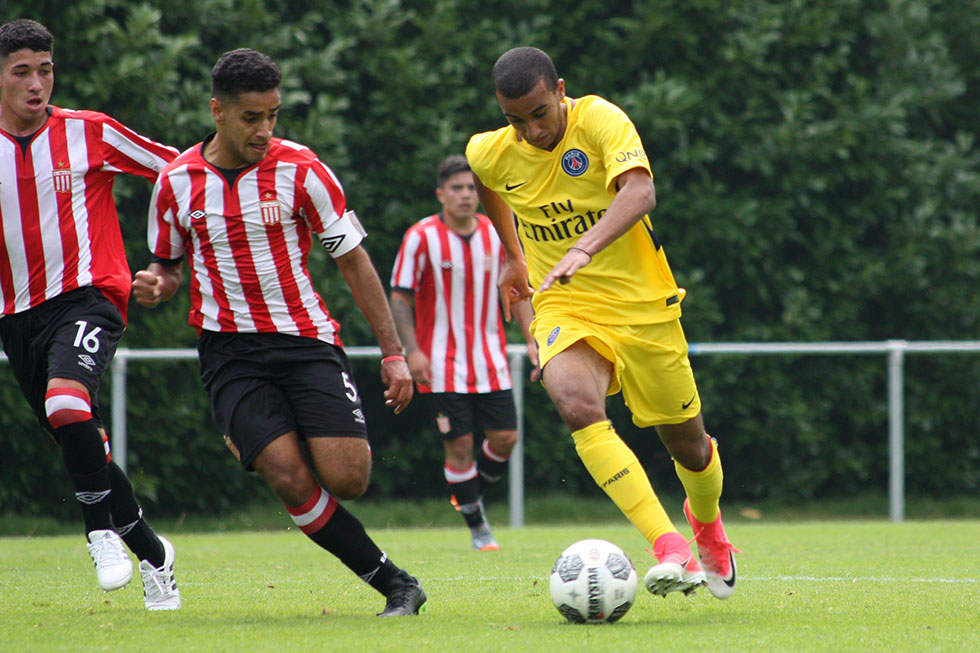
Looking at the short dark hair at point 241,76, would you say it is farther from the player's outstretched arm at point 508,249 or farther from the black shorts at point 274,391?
the player's outstretched arm at point 508,249

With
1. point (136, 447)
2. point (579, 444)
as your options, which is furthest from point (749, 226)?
point (579, 444)

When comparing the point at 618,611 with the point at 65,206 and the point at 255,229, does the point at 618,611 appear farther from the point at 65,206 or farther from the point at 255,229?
the point at 65,206

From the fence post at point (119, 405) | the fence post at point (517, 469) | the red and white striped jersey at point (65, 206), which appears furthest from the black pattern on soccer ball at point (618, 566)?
the fence post at point (119, 405)

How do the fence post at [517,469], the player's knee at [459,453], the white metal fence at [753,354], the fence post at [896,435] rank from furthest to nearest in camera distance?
1. the fence post at [896,435]
2. the fence post at [517,469]
3. the white metal fence at [753,354]
4. the player's knee at [459,453]

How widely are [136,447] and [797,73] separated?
680cm

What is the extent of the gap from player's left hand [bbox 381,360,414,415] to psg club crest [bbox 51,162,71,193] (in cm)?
172

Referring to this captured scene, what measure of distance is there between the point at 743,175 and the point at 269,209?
8.51m

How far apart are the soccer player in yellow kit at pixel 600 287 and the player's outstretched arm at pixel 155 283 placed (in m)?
1.37

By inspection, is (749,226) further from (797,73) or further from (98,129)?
(98,129)

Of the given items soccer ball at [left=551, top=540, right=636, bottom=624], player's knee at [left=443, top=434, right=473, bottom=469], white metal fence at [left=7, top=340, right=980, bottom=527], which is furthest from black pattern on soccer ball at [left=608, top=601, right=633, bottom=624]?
white metal fence at [left=7, top=340, right=980, bottom=527]

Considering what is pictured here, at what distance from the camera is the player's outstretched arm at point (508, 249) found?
6188mm

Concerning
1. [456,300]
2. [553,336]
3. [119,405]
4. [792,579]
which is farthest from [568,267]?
[119,405]

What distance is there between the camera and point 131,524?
18.7ft

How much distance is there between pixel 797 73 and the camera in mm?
12945
